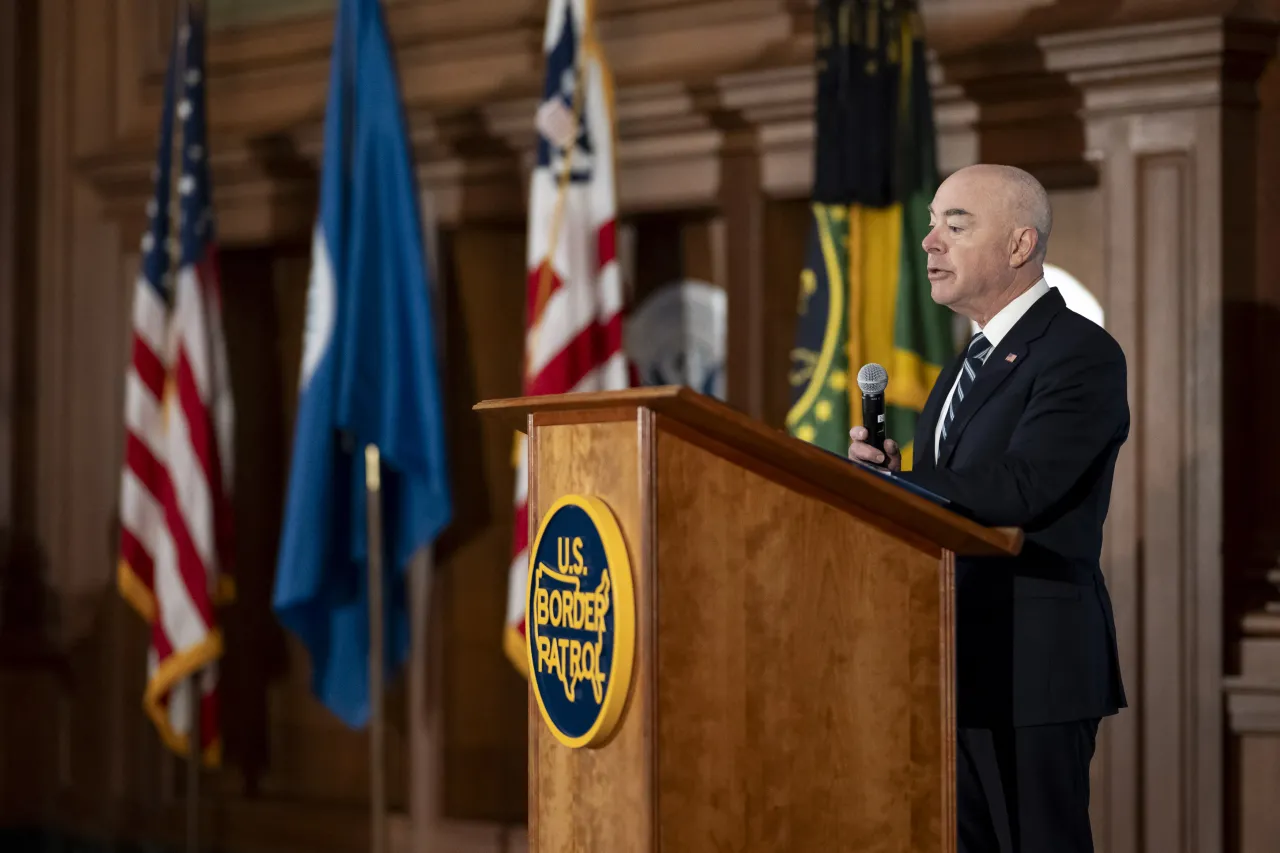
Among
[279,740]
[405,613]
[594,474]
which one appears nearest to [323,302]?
[405,613]

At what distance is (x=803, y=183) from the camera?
512 cm

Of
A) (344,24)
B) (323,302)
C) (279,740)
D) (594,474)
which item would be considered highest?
(344,24)

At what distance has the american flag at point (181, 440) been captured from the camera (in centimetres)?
573

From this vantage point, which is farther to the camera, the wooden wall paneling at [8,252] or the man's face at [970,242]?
the wooden wall paneling at [8,252]

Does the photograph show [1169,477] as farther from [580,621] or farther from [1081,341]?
[580,621]

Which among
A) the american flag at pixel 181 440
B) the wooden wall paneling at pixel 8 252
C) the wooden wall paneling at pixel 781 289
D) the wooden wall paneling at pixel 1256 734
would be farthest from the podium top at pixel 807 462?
the wooden wall paneling at pixel 8 252

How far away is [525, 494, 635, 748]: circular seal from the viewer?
84.0 inches

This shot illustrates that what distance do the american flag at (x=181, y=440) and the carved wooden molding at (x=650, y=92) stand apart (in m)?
0.48

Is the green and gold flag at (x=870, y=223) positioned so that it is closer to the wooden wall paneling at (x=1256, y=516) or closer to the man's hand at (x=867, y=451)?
the wooden wall paneling at (x=1256, y=516)

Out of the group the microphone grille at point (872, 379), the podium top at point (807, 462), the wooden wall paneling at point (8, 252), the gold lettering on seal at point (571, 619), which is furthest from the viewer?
the wooden wall paneling at point (8, 252)

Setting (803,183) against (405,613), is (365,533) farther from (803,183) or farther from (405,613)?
(803,183)

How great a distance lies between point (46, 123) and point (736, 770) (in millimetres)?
5917

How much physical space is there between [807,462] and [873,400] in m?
0.40

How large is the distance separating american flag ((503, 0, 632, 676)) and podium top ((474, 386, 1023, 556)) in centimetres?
270
